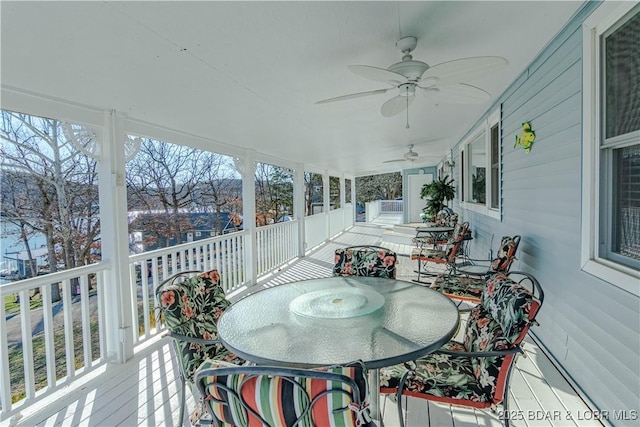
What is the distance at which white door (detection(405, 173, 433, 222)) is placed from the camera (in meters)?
12.1

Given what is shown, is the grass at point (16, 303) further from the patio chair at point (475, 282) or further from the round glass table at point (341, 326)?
the patio chair at point (475, 282)

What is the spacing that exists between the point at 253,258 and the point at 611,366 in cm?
455

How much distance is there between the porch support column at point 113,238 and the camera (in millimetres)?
2855

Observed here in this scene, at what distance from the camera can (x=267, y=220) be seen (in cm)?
946

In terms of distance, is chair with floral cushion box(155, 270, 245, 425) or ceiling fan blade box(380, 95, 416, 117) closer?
chair with floral cushion box(155, 270, 245, 425)

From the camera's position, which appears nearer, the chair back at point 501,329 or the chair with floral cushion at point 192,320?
the chair back at point 501,329

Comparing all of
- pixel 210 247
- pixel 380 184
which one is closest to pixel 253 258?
pixel 210 247

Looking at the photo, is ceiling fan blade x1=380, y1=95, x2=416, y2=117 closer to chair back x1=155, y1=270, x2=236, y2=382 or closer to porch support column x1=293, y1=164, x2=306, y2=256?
chair back x1=155, y1=270, x2=236, y2=382

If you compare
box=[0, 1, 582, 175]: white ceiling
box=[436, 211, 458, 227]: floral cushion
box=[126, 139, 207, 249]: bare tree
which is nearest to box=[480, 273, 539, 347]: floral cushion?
box=[0, 1, 582, 175]: white ceiling

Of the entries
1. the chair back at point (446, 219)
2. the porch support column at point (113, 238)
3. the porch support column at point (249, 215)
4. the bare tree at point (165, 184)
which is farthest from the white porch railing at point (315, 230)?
the porch support column at point (113, 238)

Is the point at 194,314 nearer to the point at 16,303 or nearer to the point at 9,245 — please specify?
the point at 9,245

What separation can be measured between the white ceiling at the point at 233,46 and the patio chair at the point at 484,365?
5.40 ft

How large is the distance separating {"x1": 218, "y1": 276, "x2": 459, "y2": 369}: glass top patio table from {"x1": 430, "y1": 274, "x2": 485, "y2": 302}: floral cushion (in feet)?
3.58

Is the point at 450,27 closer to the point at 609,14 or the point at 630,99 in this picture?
the point at 609,14
